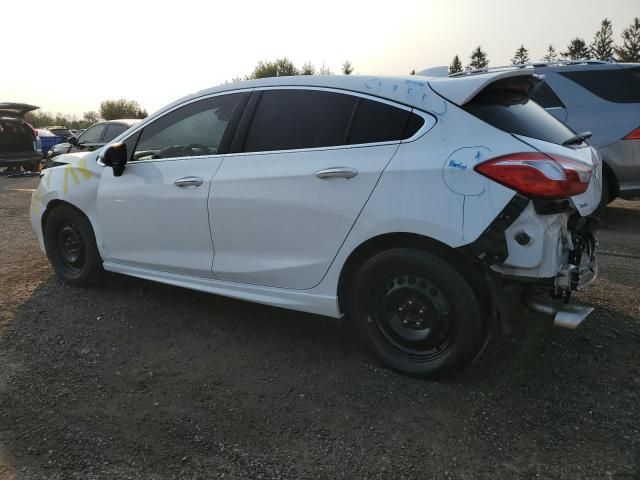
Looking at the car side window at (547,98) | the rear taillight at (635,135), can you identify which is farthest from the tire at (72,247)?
the rear taillight at (635,135)

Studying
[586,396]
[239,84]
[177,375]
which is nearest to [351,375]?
[177,375]

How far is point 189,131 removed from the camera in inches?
158

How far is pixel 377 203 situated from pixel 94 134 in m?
11.1

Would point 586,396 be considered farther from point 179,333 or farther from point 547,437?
point 179,333

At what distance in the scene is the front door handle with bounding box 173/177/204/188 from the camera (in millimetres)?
3737

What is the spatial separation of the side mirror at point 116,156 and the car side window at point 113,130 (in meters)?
8.34

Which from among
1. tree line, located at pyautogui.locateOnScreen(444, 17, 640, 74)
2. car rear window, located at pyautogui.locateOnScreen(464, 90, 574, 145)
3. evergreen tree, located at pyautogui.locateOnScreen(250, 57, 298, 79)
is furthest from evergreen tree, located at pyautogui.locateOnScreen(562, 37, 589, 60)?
car rear window, located at pyautogui.locateOnScreen(464, 90, 574, 145)

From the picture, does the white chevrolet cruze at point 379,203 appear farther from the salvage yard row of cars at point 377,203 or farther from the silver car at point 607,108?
the silver car at point 607,108

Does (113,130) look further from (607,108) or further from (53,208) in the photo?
(607,108)

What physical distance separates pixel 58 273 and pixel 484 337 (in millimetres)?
3715

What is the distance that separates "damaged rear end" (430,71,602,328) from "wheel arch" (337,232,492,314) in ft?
0.23

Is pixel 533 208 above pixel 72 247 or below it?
above

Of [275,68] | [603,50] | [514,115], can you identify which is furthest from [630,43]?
[514,115]

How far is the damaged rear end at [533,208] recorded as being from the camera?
271cm
